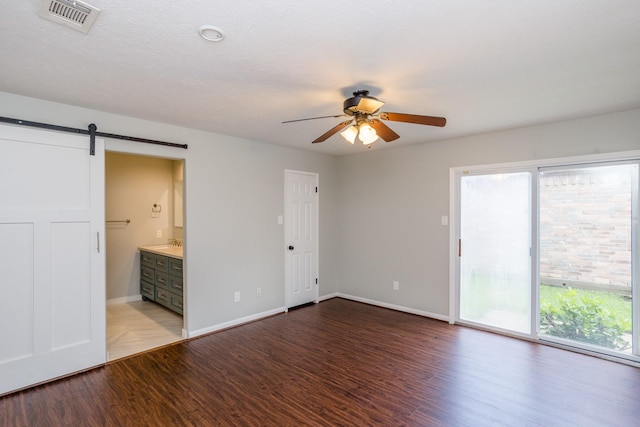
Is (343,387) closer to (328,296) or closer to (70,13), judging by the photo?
(328,296)

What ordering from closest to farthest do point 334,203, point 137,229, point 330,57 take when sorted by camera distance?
1. point 330,57
2. point 137,229
3. point 334,203

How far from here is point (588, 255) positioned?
339 centimetres

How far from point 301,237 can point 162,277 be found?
6.88 feet

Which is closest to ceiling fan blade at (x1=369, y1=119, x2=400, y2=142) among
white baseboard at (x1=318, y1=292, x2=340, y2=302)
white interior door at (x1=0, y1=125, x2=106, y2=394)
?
white interior door at (x1=0, y1=125, x2=106, y2=394)

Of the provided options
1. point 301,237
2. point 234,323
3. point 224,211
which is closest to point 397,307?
point 301,237

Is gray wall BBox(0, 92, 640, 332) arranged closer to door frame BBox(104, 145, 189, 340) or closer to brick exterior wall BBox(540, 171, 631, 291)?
door frame BBox(104, 145, 189, 340)

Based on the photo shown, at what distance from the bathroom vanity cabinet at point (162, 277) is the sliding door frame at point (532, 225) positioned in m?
3.54

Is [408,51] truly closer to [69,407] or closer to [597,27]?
[597,27]

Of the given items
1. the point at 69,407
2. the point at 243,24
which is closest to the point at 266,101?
the point at 243,24

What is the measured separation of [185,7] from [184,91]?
114 cm

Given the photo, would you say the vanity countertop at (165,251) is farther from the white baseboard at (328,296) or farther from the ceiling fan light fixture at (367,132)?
the ceiling fan light fixture at (367,132)

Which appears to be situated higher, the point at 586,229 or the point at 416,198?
the point at 416,198

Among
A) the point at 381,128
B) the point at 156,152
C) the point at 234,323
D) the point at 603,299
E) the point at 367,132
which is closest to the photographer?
the point at 367,132

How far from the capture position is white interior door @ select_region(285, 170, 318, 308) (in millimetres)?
4840
